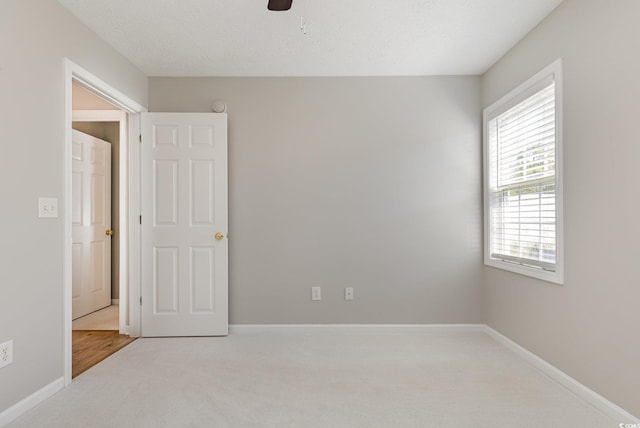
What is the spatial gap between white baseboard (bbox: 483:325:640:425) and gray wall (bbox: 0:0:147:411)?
3.32 meters

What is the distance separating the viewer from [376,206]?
3750mm

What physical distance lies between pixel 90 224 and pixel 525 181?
4729 mm

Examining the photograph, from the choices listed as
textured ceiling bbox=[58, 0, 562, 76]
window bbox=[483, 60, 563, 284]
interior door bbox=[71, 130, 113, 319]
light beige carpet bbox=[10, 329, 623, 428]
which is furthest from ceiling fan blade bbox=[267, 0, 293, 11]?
interior door bbox=[71, 130, 113, 319]

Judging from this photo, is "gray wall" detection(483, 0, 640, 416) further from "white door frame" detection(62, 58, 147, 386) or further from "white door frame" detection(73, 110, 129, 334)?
"white door frame" detection(73, 110, 129, 334)

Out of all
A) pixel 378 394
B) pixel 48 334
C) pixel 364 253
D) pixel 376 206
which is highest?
pixel 376 206

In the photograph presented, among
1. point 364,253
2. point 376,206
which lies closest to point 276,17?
point 376,206

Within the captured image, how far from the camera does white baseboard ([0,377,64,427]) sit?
203 centimetres

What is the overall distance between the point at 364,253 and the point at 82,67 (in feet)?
9.25

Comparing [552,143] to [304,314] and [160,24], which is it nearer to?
[304,314]

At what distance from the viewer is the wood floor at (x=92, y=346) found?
114 inches

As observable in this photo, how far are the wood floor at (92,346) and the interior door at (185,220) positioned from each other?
42 centimetres

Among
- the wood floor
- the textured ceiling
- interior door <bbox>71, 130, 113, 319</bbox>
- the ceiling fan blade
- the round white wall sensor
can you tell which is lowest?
the wood floor

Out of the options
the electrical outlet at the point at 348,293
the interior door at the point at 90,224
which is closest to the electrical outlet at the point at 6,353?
the interior door at the point at 90,224

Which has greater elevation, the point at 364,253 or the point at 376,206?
the point at 376,206
